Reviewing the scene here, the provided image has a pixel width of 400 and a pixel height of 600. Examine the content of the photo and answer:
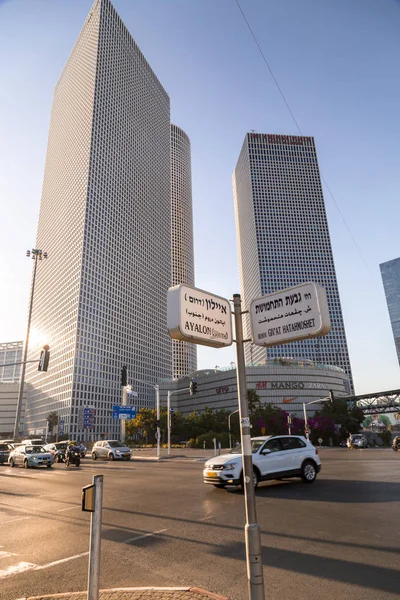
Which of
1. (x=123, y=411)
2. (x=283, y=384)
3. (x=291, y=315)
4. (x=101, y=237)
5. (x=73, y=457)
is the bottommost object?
(x=73, y=457)

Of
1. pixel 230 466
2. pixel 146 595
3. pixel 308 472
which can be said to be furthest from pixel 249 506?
pixel 308 472

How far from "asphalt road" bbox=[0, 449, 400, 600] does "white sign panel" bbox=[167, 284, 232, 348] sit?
3.13 m

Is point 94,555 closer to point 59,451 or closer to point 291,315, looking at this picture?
point 291,315

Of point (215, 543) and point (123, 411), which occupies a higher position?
point (123, 411)

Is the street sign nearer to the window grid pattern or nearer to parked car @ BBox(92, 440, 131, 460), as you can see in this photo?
parked car @ BBox(92, 440, 131, 460)

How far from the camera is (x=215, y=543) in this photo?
247 inches

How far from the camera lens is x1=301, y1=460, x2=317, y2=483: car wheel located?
13000mm

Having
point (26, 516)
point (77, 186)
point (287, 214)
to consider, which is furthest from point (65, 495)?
point (287, 214)

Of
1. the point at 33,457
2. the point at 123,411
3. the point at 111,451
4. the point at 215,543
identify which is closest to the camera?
the point at 215,543

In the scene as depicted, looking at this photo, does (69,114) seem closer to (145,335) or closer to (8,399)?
(145,335)

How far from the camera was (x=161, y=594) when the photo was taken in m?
4.05

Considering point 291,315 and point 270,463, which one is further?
point 270,463

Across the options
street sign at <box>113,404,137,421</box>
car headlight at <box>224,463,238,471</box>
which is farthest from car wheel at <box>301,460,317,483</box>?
street sign at <box>113,404,137,421</box>

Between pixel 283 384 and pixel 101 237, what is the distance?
84.9 metres
